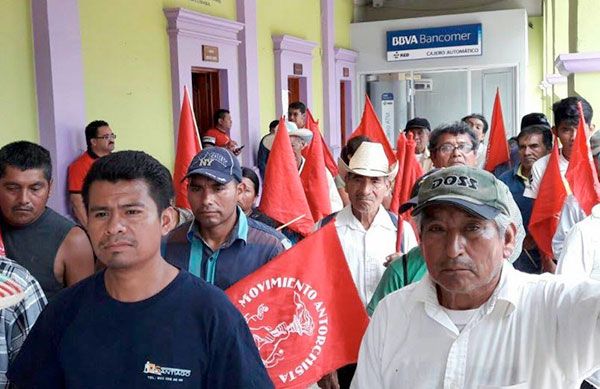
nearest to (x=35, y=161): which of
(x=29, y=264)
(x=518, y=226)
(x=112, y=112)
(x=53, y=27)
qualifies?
(x=29, y=264)

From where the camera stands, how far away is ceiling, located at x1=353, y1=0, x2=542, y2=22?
1680 cm

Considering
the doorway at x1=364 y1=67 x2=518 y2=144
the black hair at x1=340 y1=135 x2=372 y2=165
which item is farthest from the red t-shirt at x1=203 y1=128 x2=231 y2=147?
the doorway at x1=364 y1=67 x2=518 y2=144

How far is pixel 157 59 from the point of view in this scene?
8.25m

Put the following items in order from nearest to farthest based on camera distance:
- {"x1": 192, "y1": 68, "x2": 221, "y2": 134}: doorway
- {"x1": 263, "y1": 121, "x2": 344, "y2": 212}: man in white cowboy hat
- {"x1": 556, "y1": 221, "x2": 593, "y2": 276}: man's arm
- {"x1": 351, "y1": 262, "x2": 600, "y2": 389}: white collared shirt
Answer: {"x1": 351, "y1": 262, "x2": 600, "y2": 389}: white collared shirt < {"x1": 556, "y1": 221, "x2": 593, "y2": 276}: man's arm < {"x1": 263, "y1": 121, "x2": 344, "y2": 212}: man in white cowboy hat < {"x1": 192, "y1": 68, "x2": 221, "y2": 134}: doorway

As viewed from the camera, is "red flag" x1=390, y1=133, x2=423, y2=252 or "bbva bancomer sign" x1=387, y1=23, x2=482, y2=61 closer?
"red flag" x1=390, y1=133, x2=423, y2=252

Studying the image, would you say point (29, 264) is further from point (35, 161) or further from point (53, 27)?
point (53, 27)

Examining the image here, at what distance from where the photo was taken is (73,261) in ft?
9.41

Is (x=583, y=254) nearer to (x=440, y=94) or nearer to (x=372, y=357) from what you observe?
(x=372, y=357)

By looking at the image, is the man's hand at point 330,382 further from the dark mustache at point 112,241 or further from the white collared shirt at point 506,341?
the dark mustache at point 112,241

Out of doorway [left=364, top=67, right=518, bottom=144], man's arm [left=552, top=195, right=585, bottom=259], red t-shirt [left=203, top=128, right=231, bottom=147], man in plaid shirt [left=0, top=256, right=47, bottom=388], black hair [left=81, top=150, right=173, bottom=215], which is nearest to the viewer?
black hair [left=81, top=150, right=173, bottom=215]

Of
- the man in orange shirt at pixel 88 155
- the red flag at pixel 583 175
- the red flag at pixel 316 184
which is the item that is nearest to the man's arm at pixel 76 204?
the man in orange shirt at pixel 88 155

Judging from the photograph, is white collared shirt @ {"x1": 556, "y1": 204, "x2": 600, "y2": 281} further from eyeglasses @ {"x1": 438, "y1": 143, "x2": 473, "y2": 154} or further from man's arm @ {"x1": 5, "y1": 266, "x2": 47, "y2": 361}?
man's arm @ {"x1": 5, "y1": 266, "x2": 47, "y2": 361}

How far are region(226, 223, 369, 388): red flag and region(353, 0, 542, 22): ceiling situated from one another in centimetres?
1470

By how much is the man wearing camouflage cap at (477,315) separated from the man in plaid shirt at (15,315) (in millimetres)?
1042
